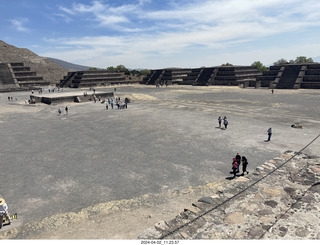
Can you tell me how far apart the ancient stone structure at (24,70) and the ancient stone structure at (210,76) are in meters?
48.1

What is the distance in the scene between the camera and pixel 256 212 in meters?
7.99

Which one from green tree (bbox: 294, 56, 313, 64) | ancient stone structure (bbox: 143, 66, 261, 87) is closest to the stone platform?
ancient stone structure (bbox: 143, 66, 261, 87)

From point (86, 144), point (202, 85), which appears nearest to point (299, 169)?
point (86, 144)

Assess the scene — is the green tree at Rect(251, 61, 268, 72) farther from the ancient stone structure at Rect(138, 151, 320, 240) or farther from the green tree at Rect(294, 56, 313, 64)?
the ancient stone structure at Rect(138, 151, 320, 240)

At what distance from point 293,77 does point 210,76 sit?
2762cm

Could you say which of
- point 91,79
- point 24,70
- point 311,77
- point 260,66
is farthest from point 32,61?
point 311,77

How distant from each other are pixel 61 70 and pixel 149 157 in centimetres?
13177

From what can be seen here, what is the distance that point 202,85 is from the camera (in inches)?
3145

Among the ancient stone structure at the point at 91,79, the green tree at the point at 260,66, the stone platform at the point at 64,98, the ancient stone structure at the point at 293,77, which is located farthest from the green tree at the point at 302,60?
the stone platform at the point at 64,98

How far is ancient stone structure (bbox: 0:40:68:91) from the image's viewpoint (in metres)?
85.0

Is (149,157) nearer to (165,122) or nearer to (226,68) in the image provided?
(165,122)

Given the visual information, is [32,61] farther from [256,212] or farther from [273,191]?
[256,212]

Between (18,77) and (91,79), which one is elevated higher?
(18,77)

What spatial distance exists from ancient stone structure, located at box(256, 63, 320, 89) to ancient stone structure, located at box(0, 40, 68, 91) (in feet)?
269
